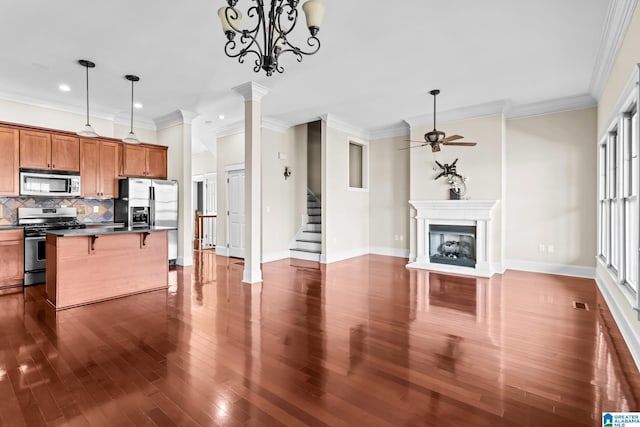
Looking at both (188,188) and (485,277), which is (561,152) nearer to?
(485,277)

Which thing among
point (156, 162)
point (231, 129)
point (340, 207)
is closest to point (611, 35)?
point (340, 207)

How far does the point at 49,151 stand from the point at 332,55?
4.86 metres

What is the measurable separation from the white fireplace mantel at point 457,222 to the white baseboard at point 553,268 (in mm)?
740

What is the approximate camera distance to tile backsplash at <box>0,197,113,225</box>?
5227mm

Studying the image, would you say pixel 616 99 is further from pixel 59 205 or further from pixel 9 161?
pixel 59 205

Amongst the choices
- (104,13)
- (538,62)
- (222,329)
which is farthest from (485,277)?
(104,13)

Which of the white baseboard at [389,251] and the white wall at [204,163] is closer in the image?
the white baseboard at [389,251]

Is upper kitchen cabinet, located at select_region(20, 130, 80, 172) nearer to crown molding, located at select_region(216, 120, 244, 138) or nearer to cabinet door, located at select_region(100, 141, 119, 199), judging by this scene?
cabinet door, located at select_region(100, 141, 119, 199)

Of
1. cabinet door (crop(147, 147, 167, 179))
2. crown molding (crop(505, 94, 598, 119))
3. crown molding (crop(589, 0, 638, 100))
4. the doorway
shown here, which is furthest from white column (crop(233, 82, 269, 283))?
crown molding (crop(505, 94, 598, 119))

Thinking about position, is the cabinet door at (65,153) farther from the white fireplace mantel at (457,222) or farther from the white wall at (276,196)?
the white fireplace mantel at (457,222)

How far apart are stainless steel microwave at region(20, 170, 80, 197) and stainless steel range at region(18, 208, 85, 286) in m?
0.38

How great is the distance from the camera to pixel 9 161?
497 centimetres

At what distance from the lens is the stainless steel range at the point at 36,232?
16.3ft

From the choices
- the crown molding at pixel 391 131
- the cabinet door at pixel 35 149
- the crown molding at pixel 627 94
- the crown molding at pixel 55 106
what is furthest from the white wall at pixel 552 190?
the cabinet door at pixel 35 149
